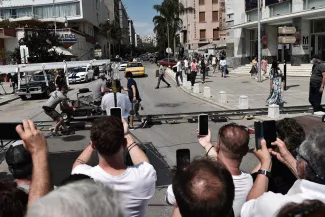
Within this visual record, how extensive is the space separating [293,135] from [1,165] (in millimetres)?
6591

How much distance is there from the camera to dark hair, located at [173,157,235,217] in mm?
1923

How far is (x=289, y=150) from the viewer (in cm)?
346

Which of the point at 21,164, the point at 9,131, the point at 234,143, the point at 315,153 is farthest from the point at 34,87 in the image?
the point at 315,153

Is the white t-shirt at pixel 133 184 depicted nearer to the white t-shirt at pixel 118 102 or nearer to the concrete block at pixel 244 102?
the white t-shirt at pixel 118 102

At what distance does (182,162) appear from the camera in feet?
9.91

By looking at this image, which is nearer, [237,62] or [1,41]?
[237,62]

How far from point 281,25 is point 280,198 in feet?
119

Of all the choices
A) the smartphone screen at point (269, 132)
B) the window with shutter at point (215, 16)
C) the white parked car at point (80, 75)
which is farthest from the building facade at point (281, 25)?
the window with shutter at point (215, 16)

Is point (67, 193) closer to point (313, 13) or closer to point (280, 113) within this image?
point (280, 113)

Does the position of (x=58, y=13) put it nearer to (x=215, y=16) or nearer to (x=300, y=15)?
(x=215, y=16)

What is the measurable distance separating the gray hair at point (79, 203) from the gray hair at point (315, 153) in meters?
1.41

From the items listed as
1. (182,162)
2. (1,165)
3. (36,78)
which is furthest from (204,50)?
(182,162)

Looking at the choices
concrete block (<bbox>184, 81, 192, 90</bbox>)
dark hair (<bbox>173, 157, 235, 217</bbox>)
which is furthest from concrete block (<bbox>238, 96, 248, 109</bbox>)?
dark hair (<bbox>173, 157, 235, 217</bbox>)

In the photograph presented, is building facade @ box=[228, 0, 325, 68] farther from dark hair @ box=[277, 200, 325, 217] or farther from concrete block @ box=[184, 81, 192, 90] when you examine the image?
dark hair @ box=[277, 200, 325, 217]
